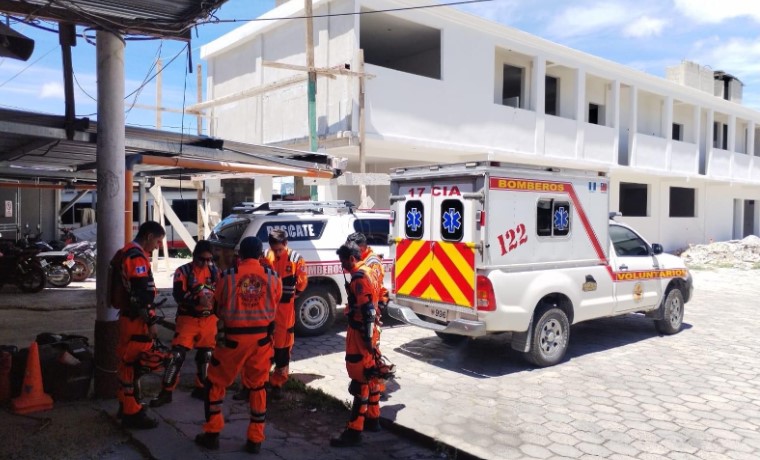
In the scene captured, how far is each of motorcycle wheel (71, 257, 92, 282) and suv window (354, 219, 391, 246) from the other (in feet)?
26.5

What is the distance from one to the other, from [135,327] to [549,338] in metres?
4.56

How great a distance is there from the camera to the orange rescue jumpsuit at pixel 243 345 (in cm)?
431

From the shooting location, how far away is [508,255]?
6.60m

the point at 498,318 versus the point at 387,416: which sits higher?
the point at 498,318

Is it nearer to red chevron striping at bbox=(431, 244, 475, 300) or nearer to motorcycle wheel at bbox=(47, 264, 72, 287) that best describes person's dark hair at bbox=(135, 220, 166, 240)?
red chevron striping at bbox=(431, 244, 475, 300)

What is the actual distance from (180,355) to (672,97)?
22976 mm

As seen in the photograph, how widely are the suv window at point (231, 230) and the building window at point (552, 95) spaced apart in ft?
47.7

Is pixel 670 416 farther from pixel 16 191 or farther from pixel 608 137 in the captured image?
pixel 16 191

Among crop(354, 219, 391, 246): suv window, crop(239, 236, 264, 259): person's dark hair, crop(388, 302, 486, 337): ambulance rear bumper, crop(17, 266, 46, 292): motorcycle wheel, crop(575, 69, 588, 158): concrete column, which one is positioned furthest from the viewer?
crop(575, 69, 588, 158): concrete column

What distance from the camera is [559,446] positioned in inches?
181

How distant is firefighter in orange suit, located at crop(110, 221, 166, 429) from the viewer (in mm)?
4711

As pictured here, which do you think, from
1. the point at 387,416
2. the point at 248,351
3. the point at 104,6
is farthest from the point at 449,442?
the point at 104,6

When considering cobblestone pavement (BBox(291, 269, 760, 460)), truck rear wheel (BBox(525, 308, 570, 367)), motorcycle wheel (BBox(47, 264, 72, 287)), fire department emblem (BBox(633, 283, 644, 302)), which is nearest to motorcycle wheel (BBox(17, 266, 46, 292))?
motorcycle wheel (BBox(47, 264, 72, 287))

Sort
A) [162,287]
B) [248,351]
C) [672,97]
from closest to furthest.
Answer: [248,351]
[162,287]
[672,97]
